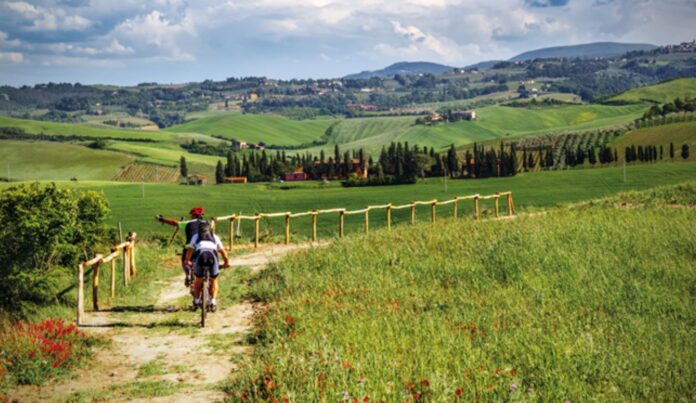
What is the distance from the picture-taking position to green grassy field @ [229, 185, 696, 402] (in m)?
8.26

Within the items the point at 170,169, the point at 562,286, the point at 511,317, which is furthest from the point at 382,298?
the point at 170,169

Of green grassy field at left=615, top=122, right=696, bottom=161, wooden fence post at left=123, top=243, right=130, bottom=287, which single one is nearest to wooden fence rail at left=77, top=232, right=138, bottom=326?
wooden fence post at left=123, top=243, right=130, bottom=287

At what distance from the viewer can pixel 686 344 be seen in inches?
384

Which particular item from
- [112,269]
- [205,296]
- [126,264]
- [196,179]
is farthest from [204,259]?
[196,179]

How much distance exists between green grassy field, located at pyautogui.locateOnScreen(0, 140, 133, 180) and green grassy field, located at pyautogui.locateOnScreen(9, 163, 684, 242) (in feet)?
209

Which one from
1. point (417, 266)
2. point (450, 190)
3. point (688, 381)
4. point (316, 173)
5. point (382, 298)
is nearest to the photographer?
point (688, 381)

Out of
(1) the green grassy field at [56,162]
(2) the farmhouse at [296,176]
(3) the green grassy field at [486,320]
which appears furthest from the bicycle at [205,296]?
(1) the green grassy field at [56,162]

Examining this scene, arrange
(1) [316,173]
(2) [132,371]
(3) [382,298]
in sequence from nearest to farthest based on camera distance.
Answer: (2) [132,371] < (3) [382,298] < (1) [316,173]

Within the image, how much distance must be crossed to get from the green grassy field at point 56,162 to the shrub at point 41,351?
466 ft

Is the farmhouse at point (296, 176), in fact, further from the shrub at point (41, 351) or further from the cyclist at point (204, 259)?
the shrub at point (41, 351)

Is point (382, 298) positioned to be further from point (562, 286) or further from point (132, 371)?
point (132, 371)

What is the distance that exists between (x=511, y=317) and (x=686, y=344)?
281 cm

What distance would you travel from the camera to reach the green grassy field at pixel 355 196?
58.9 m

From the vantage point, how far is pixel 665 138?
128 m
